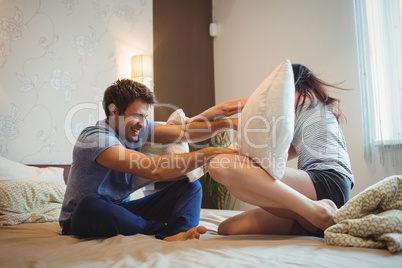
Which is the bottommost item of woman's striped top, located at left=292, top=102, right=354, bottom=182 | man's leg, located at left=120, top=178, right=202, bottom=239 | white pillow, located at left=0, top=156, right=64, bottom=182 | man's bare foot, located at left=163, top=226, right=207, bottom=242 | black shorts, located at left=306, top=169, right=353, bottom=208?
man's bare foot, located at left=163, top=226, right=207, bottom=242

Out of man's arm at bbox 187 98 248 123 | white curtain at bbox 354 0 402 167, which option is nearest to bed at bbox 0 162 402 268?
man's arm at bbox 187 98 248 123

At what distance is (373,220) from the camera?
1.06 meters

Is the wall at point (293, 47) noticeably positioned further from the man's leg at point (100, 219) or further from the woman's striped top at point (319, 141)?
the man's leg at point (100, 219)

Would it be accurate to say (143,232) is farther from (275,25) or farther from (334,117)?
(275,25)

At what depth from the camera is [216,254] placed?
1.03 metres

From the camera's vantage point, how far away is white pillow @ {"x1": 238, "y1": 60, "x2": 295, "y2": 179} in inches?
47.5

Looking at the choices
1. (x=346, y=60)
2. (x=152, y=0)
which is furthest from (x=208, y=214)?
(x=152, y=0)

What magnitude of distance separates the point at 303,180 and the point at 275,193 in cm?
20

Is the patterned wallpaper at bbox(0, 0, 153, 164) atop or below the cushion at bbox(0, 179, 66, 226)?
atop

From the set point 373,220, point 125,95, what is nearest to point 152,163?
point 125,95

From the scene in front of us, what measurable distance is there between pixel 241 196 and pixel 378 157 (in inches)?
70.4

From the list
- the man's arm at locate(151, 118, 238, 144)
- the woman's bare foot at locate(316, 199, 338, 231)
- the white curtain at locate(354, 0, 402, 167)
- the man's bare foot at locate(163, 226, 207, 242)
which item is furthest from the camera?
the white curtain at locate(354, 0, 402, 167)

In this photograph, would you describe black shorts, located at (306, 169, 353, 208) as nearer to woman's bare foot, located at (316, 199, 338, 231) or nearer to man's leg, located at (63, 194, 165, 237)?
woman's bare foot, located at (316, 199, 338, 231)

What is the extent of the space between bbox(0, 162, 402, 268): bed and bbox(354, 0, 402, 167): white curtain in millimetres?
1721
